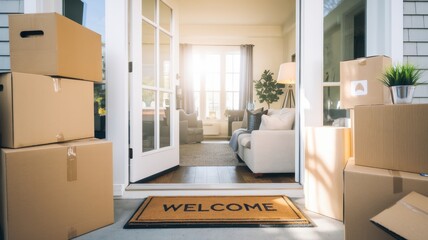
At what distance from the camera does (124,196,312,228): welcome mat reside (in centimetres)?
196

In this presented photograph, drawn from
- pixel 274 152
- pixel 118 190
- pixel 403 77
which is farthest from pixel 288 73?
pixel 118 190

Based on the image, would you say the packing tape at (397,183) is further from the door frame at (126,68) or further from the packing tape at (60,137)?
the packing tape at (60,137)

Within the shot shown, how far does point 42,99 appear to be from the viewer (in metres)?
1.66

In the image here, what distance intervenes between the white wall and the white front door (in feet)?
16.8

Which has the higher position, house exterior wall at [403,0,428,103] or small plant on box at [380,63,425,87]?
house exterior wall at [403,0,428,103]

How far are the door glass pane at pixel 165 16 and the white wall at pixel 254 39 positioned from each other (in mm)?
5163

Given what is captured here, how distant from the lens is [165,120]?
338cm

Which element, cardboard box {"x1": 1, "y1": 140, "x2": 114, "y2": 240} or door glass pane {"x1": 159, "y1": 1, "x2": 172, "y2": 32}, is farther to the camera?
door glass pane {"x1": 159, "y1": 1, "x2": 172, "y2": 32}

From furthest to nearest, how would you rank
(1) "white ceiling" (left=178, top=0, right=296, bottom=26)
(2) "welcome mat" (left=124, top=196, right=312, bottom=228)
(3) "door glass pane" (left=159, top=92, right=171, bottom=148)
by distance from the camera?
(1) "white ceiling" (left=178, top=0, right=296, bottom=26), (3) "door glass pane" (left=159, top=92, right=171, bottom=148), (2) "welcome mat" (left=124, top=196, right=312, bottom=228)

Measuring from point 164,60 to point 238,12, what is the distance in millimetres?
4560

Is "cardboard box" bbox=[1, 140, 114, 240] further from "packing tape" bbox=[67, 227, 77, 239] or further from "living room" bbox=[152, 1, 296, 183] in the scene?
"living room" bbox=[152, 1, 296, 183]

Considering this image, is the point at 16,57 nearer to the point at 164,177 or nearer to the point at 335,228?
the point at 164,177

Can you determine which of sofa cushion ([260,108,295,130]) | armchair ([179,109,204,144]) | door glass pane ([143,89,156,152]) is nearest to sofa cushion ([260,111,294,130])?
sofa cushion ([260,108,295,130])

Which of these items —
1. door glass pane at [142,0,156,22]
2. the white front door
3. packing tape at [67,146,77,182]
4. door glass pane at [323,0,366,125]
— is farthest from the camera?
door glass pane at [142,0,156,22]
